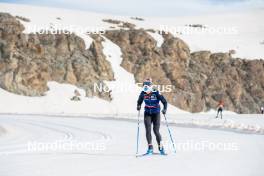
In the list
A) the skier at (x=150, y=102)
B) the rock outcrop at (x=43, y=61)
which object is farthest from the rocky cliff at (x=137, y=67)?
the skier at (x=150, y=102)

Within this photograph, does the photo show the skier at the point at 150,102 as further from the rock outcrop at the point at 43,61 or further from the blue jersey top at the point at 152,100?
the rock outcrop at the point at 43,61

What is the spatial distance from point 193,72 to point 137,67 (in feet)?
36.6

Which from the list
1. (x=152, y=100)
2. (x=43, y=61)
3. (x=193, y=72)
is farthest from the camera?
(x=193, y=72)

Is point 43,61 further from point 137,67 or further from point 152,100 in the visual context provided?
point 152,100

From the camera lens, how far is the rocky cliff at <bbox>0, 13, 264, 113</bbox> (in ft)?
258

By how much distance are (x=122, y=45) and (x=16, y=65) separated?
23492 millimetres

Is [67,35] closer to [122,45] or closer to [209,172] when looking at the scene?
[122,45]

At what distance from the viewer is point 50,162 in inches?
416

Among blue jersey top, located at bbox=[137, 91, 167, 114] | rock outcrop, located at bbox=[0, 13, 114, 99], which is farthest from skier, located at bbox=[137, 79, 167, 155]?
rock outcrop, located at bbox=[0, 13, 114, 99]

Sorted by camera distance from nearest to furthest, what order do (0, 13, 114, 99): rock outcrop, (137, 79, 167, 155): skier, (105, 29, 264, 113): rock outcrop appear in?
(137, 79, 167, 155): skier, (0, 13, 114, 99): rock outcrop, (105, 29, 264, 113): rock outcrop

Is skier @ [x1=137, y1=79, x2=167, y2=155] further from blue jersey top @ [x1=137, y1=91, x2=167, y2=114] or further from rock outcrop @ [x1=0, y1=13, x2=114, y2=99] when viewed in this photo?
rock outcrop @ [x1=0, y1=13, x2=114, y2=99]

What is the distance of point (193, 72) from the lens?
9275 cm

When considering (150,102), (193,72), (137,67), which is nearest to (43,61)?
(137,67)

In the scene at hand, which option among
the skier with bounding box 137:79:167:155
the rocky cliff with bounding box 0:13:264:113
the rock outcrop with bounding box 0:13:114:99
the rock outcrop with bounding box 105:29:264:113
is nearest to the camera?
the skier with bounding box 137:79:167:155
